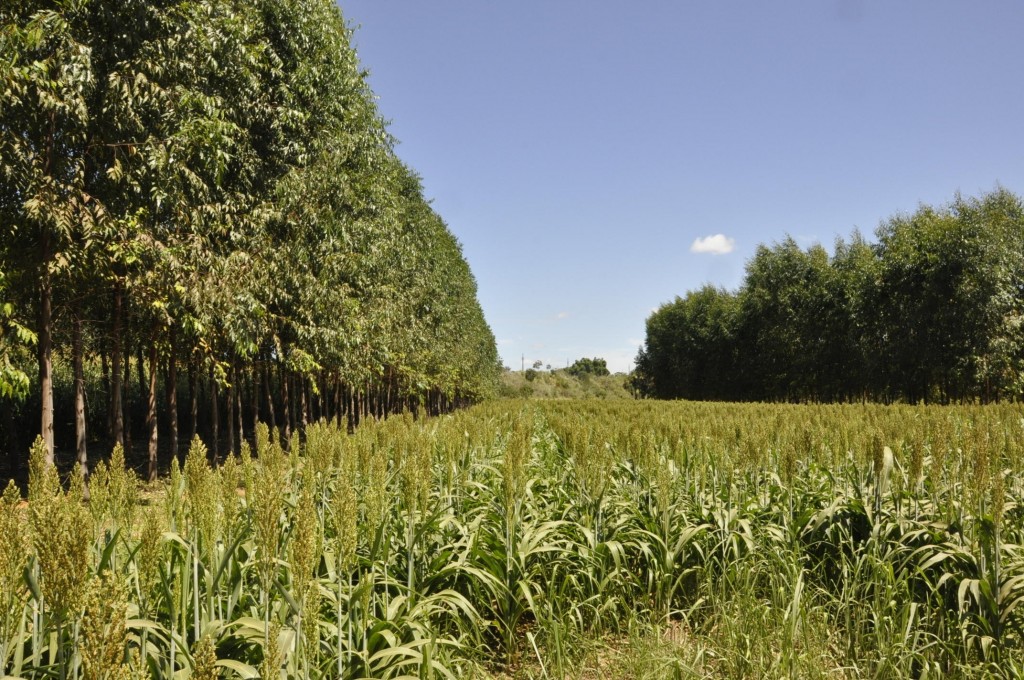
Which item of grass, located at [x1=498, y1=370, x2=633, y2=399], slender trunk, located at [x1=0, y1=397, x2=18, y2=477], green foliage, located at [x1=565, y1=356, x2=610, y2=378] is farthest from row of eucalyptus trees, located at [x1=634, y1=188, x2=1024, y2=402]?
green foliage, located at [x1=565, y1=356, x2=610, y2=378]

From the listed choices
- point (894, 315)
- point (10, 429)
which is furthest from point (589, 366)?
point (10, 429)

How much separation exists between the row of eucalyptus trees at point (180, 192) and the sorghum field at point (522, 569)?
5.34 m

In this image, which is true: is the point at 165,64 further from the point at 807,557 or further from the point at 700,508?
the point at 807,557

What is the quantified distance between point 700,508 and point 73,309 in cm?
1057

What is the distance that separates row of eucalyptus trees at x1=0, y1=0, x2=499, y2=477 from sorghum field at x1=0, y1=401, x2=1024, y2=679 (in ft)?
17.5

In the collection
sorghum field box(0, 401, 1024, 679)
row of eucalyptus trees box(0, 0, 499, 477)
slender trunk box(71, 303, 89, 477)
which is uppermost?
row of eucalyptus trees box(0, 0, 499, 477)

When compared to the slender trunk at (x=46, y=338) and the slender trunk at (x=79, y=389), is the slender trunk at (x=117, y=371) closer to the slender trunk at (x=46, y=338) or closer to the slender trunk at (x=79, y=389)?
the slender trunk at (x=79, y=389)

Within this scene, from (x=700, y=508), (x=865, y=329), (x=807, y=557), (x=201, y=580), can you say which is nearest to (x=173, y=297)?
(x=201, y=580)

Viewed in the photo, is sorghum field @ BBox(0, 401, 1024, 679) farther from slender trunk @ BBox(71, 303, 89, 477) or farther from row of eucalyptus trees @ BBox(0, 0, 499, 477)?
slender trunk @ BBox(71, 303, 89, 477)

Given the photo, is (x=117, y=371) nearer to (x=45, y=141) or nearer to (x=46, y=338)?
(x=46, y=338)

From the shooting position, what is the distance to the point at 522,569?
12.9ft

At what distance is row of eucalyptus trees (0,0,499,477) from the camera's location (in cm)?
747

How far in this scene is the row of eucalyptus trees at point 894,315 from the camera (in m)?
27.6

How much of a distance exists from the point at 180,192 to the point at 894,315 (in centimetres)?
3636
